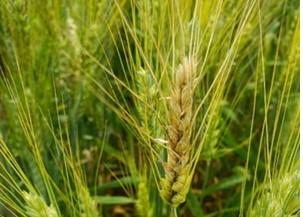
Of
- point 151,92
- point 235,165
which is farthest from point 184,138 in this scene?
point 235,165

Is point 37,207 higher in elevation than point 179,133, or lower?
lower

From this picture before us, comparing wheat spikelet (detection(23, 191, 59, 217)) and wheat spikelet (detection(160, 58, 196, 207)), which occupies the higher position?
wheat spikelet (detection(160, 58, 196, 207))

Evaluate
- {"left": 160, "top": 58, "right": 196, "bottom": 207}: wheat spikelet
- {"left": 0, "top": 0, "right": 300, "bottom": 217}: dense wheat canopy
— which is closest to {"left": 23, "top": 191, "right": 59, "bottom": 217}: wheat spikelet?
{"left": 0, "top": 0, "right": 300, "bottom": 217}: dense wheat canopy

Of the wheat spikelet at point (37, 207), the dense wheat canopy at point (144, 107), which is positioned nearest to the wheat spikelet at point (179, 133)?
the dense wheat canopy at point (144, 107)

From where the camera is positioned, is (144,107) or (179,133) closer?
(179,133)

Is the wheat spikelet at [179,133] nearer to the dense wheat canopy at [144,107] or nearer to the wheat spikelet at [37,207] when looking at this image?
the dense wheat canopy at [144,107]

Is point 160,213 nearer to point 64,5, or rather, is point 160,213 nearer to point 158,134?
point 158,134

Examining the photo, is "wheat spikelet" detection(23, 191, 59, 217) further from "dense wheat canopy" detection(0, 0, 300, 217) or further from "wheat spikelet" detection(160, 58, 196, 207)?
"wheat spikelet" detection(160, 58, 196, 207)

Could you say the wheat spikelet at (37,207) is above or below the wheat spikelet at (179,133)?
below
